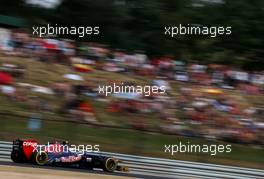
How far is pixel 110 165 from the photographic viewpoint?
40.0 ft

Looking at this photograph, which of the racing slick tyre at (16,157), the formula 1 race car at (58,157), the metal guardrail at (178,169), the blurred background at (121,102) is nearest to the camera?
the formula 1 race car at (58,157)

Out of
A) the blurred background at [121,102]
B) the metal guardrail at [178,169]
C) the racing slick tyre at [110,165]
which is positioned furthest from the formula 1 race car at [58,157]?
the blurred background at [121,102]

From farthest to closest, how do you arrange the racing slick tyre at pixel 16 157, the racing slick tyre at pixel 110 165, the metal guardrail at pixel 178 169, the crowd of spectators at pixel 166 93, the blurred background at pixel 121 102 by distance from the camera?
the crowd of spectators at pixel 166 93, the blurred background at pixel 121 102, the metal guardrail at pixel 178 169, the racing slick tyre at pixel 110 165, the racing slick tyre at pixel 16 157

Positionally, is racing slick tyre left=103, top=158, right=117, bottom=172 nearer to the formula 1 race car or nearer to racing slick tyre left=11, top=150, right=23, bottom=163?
the formula 1 race car

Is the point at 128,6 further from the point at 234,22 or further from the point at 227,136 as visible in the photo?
the point at 227,136

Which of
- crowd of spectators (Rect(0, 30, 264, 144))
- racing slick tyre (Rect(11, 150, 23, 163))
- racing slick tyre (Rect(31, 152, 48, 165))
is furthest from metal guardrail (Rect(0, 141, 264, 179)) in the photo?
racing slick tyre (Rect(11, 150, 23, 163))

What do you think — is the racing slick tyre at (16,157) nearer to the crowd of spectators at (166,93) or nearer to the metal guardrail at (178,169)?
the metal guardrail at (178,169)

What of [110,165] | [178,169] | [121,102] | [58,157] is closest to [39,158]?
[58,157]

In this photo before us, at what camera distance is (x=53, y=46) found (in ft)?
58.9

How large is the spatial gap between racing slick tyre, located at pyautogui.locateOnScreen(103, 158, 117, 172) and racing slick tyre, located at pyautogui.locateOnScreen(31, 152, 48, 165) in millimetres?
1279

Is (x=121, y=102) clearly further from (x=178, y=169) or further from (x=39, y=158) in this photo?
(x=39, y=158)

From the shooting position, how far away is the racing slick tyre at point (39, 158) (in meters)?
11.7

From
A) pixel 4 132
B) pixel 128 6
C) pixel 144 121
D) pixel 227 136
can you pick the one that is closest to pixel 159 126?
pixel 144 121

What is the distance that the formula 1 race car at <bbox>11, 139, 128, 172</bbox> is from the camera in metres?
11.6
